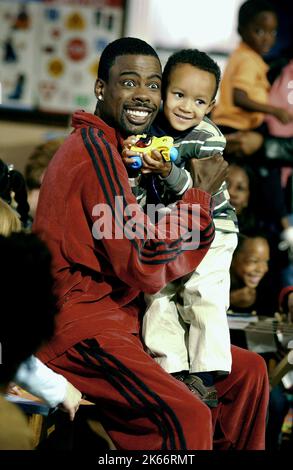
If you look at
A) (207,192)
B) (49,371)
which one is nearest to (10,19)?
(207,192)

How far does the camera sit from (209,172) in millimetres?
2918

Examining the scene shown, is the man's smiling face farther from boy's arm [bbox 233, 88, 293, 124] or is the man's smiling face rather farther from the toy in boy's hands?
boy's arm [bbox 233, 88, 293, 124]

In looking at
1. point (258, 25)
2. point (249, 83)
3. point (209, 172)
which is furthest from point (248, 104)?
point (209, 172)

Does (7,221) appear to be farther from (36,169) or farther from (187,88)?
(36,169)

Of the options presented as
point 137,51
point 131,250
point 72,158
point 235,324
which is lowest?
point 235,324

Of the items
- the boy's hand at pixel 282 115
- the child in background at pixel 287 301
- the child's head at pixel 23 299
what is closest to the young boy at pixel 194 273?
the child's head at pixel 23 299

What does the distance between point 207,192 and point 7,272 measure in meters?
0.92

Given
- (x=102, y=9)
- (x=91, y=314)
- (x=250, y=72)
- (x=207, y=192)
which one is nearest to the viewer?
(x=91, y=314)

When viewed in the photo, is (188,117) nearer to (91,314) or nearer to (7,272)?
(91,314)

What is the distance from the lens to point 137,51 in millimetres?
2842

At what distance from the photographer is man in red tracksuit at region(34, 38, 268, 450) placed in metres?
2.61

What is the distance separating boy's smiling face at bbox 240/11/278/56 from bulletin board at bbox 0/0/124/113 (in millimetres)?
1605

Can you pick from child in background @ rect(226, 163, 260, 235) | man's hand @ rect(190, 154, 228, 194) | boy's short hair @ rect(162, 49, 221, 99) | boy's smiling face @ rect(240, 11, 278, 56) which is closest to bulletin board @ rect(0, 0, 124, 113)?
boy's smiling face @ rect(240, 11, 278, 56)

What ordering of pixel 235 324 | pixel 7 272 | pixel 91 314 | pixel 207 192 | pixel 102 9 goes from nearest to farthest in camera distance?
pixel 7 272 < pixel 91 314 < pixel 207 192 < pixel 235 324 < pixel 102 9
